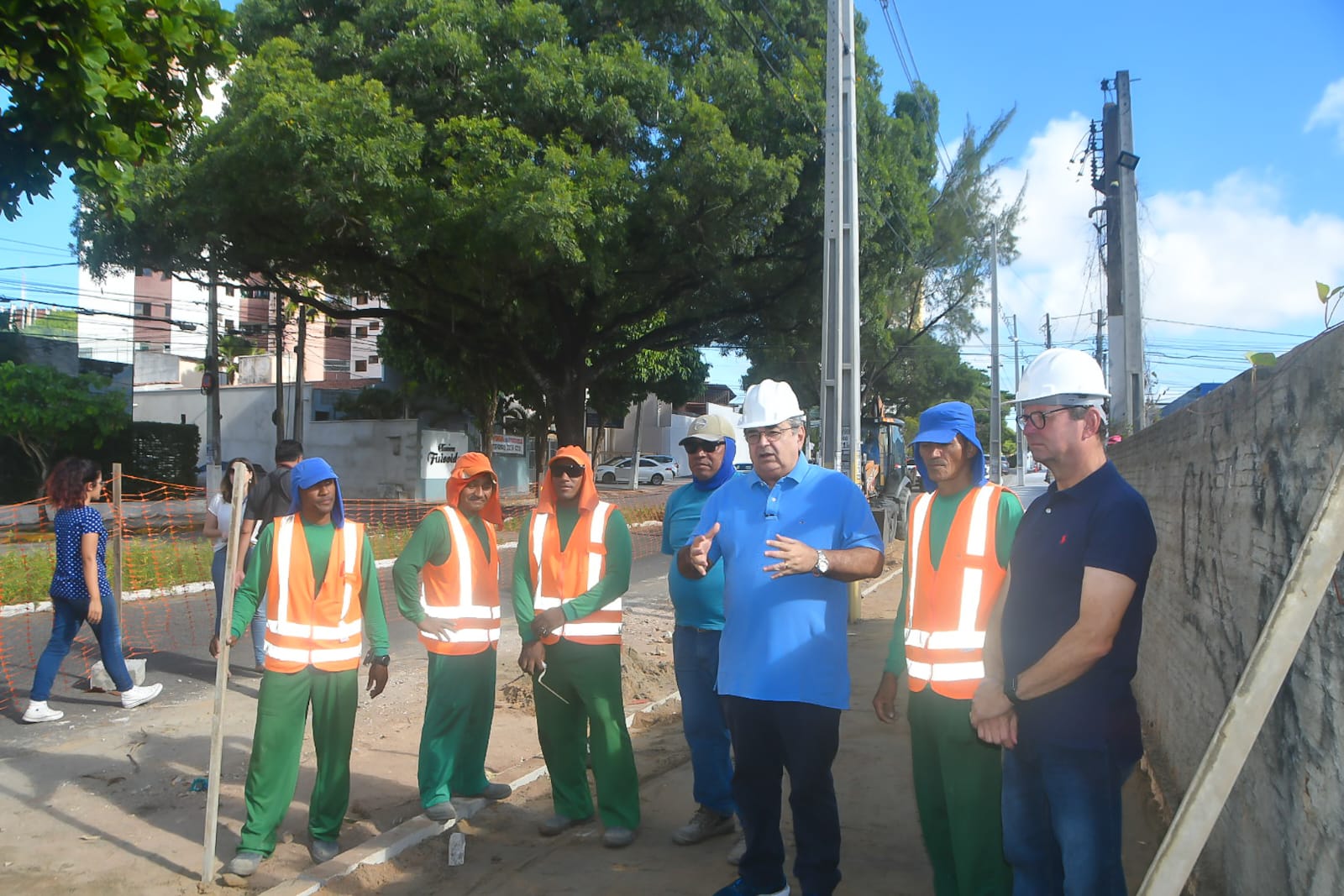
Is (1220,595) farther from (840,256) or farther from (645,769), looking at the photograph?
(840,256)

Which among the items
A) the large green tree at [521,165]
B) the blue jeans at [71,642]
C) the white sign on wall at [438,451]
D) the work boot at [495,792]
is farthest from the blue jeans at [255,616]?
the white sign on wall at [438,451]

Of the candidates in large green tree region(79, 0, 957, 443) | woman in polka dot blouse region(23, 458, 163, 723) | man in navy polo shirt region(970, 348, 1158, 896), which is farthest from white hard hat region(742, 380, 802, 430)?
large green tree region(79, 0, 957, 443)

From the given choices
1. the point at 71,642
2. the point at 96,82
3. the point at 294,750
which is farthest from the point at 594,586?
the point at 71,642

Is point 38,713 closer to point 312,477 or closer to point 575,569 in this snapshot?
point 312,477

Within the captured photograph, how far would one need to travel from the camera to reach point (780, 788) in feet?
12.2

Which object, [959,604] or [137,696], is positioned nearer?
[959,604]

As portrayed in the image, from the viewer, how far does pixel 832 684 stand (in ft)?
11.8

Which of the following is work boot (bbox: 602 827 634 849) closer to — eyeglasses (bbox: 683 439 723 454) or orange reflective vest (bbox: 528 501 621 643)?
orange reflective vest (bbox: 528 501 621 643)

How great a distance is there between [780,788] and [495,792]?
206 cm

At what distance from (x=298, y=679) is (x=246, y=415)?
3993 cm

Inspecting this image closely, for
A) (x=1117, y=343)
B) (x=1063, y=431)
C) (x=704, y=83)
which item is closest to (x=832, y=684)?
(x=1063, y=431)

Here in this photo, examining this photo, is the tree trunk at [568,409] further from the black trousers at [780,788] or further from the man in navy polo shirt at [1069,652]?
the man in navy polo shirt at [1069,652]

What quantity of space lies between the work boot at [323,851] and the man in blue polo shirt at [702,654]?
1.50 m

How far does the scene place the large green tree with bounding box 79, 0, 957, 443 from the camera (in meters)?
14.7
